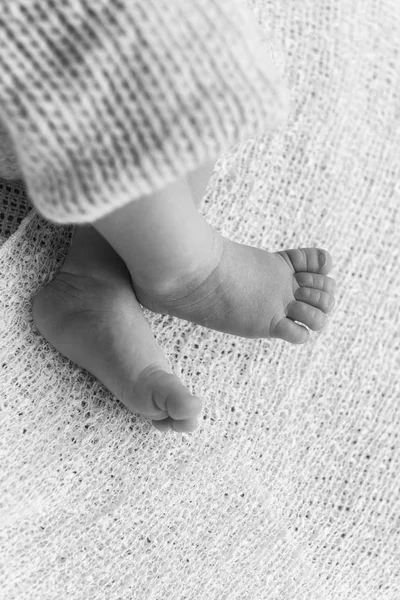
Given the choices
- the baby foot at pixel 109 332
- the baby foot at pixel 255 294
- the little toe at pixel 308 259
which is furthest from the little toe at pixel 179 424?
the little toe at pixel 308 259

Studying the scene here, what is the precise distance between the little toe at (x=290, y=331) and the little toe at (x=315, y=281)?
5 cm

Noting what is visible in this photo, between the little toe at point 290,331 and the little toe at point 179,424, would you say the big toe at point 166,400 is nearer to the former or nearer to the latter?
the little toe at point 179,424

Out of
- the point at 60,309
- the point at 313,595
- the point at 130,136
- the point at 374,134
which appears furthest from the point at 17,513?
the point at 374,134

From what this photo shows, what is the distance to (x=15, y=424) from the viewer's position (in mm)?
754

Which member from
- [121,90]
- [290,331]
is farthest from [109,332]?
[121,90]

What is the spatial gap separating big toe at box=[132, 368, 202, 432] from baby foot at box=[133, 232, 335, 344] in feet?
0.28

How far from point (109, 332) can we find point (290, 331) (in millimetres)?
197

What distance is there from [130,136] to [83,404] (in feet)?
1.35

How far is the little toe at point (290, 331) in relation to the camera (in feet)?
2.45

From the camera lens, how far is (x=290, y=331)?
2.44 feet

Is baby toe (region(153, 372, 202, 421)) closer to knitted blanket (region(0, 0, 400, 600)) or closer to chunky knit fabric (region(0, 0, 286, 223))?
knitted blanket (region(0, 0, 400, 600))

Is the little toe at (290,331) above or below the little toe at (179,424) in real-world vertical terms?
below

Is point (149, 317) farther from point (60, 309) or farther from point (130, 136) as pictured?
point (130, 136)

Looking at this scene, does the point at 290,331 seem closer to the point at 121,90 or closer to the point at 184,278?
the point at 184,278
